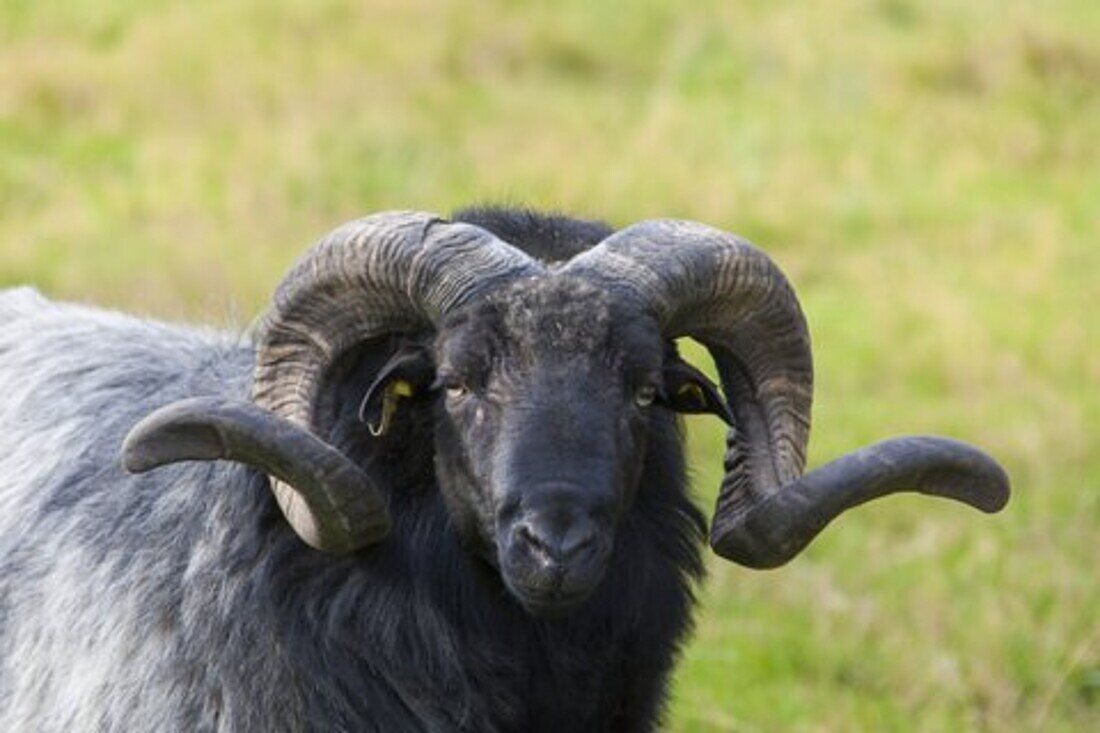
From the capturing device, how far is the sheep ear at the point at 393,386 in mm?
6559

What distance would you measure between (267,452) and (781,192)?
12.6 meters

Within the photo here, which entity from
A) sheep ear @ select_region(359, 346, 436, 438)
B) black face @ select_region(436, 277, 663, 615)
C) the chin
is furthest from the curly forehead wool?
the chin

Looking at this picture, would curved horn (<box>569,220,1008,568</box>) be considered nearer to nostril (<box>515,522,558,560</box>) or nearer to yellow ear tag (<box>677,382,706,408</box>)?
yellow ear tag (<box>677,382,706,408</box>)

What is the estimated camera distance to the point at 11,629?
7.42 m

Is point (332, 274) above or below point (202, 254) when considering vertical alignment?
above

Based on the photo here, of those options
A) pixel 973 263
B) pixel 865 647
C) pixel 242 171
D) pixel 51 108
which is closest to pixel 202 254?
pixel 242 171

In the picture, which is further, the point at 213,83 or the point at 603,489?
the point at 213,83

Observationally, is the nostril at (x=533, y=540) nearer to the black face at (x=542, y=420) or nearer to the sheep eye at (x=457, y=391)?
the black face at (x=542, y=420)

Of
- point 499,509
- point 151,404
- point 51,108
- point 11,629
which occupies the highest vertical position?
point 499,509

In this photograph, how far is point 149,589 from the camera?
22.7 ft

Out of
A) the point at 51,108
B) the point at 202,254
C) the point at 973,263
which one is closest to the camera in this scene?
the point at 202,254

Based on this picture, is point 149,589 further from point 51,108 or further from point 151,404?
point 51,108

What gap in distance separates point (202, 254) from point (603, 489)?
34.1 feet

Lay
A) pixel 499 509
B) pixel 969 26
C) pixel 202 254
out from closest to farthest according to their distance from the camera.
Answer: pixel 499 509, pixel 202 254, pixel 969 26
